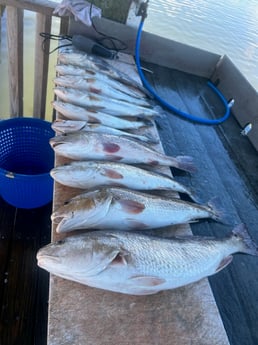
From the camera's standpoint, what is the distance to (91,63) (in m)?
2.93

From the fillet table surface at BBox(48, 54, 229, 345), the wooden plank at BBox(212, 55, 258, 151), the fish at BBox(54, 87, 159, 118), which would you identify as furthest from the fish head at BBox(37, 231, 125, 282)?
the wooden plank at BBox(212, 55, 258, 151)

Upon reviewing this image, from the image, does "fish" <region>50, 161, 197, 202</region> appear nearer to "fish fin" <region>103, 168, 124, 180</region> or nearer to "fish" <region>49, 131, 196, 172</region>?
"fish fin" <region>103, 168, 124, 180</region>

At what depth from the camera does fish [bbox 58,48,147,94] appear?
2.89m

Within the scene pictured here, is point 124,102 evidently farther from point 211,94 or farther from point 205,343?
point 205,343

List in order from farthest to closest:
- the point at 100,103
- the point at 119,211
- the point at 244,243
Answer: the point at 100,103 < the point at 244,243 < the point at 119,211

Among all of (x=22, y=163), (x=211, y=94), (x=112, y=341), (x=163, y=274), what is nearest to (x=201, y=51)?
(x=211, y=94)

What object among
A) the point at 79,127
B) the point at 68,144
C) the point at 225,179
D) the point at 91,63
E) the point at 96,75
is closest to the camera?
the point at 68,144

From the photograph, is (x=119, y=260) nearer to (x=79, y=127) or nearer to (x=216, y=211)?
(x=216, y=211)

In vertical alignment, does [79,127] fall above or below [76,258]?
below

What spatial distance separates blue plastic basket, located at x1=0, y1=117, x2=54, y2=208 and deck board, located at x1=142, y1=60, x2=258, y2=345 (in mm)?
1152

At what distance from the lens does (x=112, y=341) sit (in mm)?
1225

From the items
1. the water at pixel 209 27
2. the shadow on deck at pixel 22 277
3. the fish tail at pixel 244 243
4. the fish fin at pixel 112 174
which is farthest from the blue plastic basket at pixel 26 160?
the water at pixel 209 27

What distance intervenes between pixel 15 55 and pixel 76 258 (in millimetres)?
2667

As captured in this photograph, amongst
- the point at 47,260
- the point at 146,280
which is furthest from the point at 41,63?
the point at 146,280
